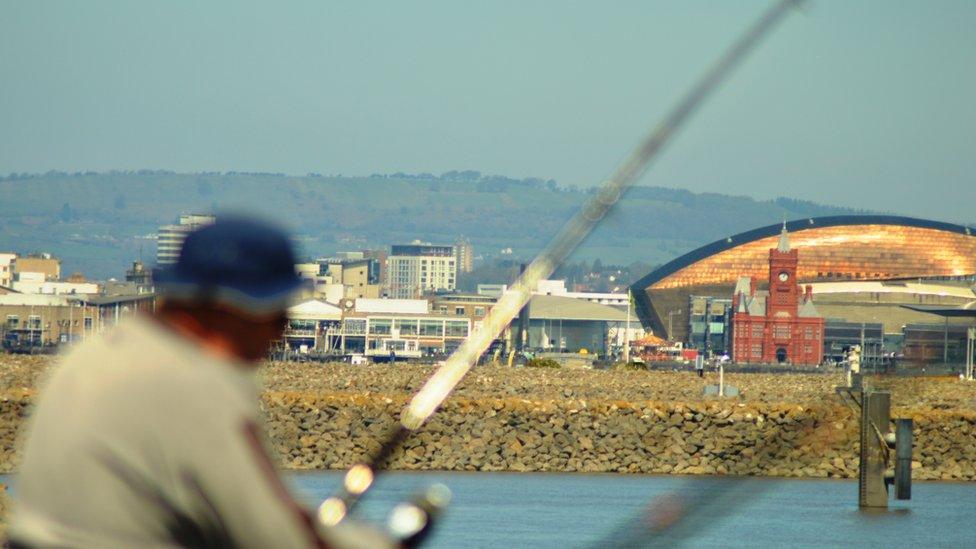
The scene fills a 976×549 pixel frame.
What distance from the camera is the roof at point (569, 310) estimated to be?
4568 inches

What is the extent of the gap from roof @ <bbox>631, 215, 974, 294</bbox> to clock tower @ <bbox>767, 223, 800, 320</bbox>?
25.7 ft

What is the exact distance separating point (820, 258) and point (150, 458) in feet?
348

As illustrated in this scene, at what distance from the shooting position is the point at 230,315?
1.61 m

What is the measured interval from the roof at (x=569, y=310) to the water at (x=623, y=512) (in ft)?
309

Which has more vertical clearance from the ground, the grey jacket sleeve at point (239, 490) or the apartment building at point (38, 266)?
the apartment building at point (38, 266)

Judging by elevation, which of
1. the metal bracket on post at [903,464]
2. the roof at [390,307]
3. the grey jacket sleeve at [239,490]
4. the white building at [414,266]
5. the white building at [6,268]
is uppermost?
the white building at [414,266]

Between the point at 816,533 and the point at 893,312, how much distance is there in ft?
201

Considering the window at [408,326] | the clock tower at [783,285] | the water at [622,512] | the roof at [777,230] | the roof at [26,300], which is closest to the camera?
the water at [622,512]

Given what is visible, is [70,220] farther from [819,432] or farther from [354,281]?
[819,432]

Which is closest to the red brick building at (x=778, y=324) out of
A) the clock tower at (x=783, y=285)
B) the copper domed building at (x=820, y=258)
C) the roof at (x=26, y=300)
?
the clock tower at (x=783, y=285)

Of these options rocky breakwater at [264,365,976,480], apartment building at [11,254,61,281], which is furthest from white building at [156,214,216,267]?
apartment building at [11,254,61,281]

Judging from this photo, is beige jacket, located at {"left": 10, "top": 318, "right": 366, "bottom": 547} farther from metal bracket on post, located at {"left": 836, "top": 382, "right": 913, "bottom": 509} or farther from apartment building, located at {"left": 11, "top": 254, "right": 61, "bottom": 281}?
apartment building, located at {"left": 11, "top": 254, "right": 61, "bottom": 281}

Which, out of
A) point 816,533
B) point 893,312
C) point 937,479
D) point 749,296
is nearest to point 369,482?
point 816,533

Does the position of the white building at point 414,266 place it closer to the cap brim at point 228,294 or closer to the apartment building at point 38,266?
the apartment building at point 38,266
